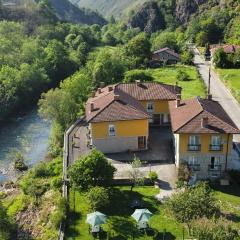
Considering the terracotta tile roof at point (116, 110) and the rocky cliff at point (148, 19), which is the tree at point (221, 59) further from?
the rocky cliff at point (148, 19)

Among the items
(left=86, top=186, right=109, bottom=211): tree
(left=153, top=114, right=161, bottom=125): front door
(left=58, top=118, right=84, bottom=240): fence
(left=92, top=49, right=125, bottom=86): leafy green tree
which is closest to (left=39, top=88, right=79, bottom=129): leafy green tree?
(left=58, top=118, right=84, bottom=240): fence

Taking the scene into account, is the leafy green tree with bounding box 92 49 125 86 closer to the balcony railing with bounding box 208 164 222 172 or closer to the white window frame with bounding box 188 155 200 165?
the white window frame with bounding box 188 155 200 165

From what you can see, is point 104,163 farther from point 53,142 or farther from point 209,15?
point 209,15

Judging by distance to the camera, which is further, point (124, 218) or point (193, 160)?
point (193, 160)

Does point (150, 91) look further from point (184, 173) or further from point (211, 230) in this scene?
point (211, 230)

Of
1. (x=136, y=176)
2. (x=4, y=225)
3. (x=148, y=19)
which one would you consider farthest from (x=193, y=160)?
(x=148, y=19)

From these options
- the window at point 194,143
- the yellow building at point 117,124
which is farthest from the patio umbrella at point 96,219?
the yellow building at point 117,124
